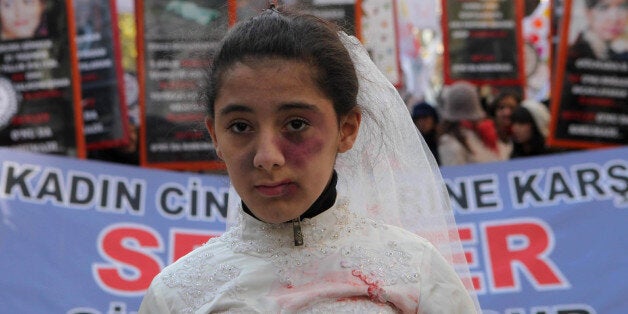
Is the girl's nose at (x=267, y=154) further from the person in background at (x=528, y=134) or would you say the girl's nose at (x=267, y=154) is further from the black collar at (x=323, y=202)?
the person in background at (x=528, y=134)

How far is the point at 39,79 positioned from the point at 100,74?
0.44m

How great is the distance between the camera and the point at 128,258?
4.86m

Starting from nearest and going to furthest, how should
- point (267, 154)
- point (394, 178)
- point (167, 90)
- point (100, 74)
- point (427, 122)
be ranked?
point (267, 154), point (394, 178), point (167, 90), point (100, 74), point (427, 122)

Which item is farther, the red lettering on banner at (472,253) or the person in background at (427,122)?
the person in background at (427,122)

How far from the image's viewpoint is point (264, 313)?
210 cm

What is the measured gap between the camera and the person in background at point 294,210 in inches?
81.7

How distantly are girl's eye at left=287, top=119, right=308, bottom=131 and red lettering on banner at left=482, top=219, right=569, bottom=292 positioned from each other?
287 cm

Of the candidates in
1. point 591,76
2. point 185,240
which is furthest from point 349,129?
point 591,76

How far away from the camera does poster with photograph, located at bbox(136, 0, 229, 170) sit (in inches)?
235

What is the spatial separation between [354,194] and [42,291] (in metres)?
2.55

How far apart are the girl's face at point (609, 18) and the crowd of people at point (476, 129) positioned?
75 cm

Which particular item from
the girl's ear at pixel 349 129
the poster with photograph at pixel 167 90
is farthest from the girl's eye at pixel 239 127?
the poster with photograph at pixel 167 90

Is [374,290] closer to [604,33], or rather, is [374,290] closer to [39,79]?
[39,79]

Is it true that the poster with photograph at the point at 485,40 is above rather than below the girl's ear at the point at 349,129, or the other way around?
below
